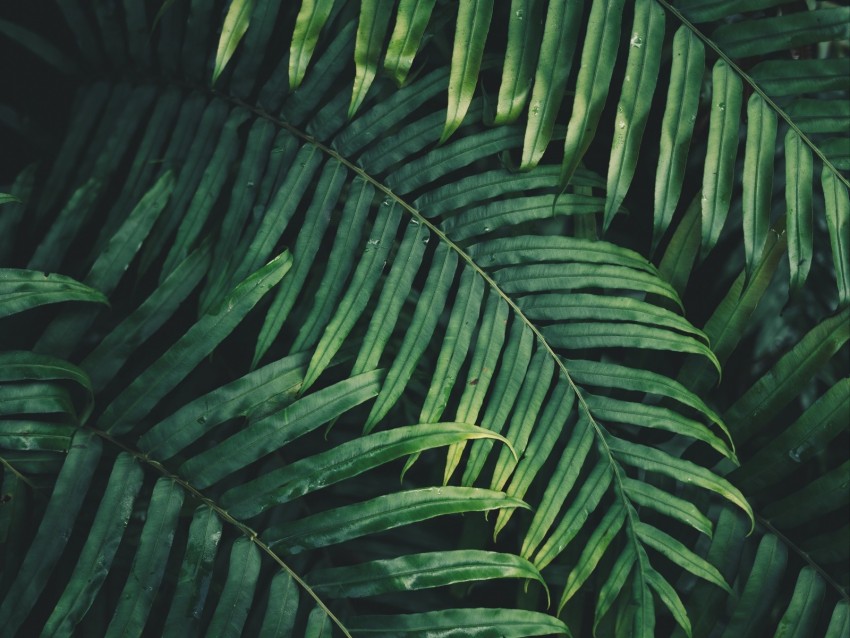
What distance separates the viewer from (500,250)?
0.96 metres

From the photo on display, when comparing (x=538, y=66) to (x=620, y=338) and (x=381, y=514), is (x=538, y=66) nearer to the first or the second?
(x=620, y=338)

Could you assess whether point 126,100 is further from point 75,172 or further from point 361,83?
point 361,83

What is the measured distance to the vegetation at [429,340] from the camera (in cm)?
81

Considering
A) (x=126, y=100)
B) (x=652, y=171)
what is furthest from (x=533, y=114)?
(x=126, y=100)

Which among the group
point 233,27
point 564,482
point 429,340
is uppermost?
point 233,27

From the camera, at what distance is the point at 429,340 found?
910 millimetres

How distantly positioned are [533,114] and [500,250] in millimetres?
171

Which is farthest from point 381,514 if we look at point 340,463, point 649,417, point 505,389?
point 649,417

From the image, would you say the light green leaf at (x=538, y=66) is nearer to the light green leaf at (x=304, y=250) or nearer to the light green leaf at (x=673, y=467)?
the light green leaf at (x=304, y=250)

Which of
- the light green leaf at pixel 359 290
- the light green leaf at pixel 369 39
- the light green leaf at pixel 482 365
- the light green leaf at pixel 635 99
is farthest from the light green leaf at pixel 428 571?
the light green leaf at pixel 369 39

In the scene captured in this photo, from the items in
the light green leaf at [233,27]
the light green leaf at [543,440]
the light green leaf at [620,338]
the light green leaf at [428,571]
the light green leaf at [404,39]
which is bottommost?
the light green leaf at [428,571]

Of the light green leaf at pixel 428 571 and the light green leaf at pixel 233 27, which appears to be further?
the light green leaf at pixel 233 27

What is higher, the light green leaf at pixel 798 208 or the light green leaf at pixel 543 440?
the light green leaf at pixel 798 208

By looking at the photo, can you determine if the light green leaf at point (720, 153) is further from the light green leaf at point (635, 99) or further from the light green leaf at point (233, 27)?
the light green leaf at point (233, 27)
